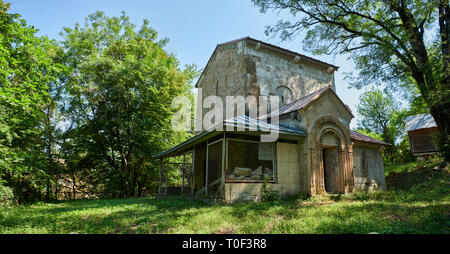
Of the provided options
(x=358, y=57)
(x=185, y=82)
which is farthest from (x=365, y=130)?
(x=185, y=82)

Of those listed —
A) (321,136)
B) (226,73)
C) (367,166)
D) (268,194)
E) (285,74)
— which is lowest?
(268,194)

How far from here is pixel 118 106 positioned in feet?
59.0

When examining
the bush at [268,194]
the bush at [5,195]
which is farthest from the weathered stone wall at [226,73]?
the bush at [5,195]

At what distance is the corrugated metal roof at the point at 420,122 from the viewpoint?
21.8 metres

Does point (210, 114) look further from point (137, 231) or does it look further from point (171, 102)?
point (137, 231)

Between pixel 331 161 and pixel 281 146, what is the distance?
312 centimetres

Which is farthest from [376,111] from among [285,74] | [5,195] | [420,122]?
[5,195]

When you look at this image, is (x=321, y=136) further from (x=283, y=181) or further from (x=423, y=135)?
(x=423, y=135)

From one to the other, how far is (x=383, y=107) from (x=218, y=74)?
2855cm

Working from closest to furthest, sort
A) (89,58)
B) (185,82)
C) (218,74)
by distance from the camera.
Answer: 1. (89,58)
2. (218,74)
3. (185,82)

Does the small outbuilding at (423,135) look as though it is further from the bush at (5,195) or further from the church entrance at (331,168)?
the bush at (5,195)

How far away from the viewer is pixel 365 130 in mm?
34812

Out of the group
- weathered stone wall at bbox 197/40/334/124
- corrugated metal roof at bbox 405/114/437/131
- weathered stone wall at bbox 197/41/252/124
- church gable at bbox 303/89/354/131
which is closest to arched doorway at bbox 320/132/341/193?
church gable at bbox 303/89/354/131

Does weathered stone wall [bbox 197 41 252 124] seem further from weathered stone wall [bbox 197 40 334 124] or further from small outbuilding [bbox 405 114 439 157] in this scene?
small outbuilding [bbox 405 114 439 157]
